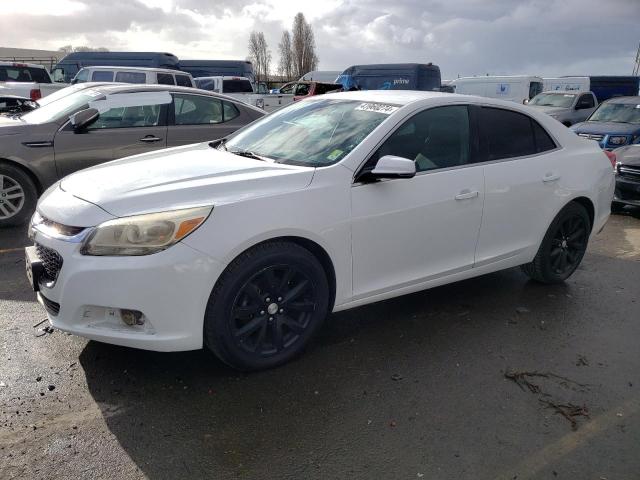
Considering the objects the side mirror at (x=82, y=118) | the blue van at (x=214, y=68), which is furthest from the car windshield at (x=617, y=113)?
the blue van at (x=214, y=68)

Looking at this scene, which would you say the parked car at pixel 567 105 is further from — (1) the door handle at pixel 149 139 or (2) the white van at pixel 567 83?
(1) the door handle at pixel 149 139

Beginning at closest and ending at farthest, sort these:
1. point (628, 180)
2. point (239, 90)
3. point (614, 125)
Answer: point (628, 180) < point (614, 125) < point (239, 90)

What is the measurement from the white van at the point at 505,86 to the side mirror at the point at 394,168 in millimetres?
21851

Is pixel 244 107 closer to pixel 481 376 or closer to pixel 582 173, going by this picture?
pixel 582 173

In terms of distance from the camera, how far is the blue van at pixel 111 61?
23.4 m

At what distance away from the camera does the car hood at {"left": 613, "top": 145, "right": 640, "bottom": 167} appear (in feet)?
25.5

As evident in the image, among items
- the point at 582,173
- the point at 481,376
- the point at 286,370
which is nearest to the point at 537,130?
the point at 582,173

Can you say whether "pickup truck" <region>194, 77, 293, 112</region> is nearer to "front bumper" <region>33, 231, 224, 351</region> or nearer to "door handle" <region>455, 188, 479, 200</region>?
"door handle" <region>455, 188, 479, 200</region>

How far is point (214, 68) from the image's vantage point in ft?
92.9

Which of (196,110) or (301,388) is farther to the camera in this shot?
(196,110)

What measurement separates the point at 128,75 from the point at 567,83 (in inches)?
766

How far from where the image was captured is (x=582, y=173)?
15.0 ft

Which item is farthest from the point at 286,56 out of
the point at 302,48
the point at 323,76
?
the point at 323,76

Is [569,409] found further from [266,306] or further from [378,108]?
[378,108]
